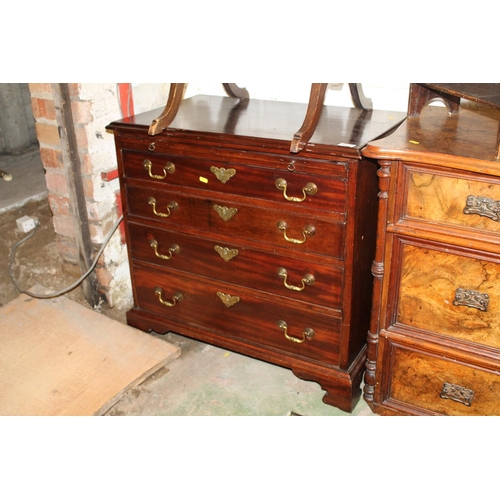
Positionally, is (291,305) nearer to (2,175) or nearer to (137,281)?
(137,281)

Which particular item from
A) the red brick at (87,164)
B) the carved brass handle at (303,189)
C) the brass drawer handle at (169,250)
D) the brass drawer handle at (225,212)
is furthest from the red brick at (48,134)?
the carved brass handle at (303,189)

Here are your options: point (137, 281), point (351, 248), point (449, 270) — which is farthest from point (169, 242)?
point (449, 270)

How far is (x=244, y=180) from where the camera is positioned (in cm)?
195

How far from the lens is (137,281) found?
2.44 metres

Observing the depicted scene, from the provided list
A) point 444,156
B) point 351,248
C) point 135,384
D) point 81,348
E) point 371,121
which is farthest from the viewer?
point 81,348

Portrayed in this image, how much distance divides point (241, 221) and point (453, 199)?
754mm

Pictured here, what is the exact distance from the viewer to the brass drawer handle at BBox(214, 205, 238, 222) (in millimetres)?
2018

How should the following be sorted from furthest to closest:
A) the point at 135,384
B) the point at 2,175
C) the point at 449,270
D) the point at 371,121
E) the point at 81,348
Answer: the point at 2,175
the point at 81,348
the point at 135,384
the point at 371,121
the point at 449,270

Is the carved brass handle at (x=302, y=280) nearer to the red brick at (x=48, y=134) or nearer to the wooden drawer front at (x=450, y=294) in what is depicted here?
the wooden drawer front at (x=450, y=294)

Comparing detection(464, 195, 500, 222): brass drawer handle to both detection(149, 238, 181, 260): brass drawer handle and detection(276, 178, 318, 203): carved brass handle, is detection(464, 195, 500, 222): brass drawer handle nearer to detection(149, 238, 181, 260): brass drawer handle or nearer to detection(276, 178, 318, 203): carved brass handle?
detection(276, 178, 318, 203): carved brass handle

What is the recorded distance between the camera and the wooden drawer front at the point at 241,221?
73.5 inches

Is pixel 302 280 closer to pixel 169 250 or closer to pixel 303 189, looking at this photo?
pixel 303 189

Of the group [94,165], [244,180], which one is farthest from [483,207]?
[94,165]

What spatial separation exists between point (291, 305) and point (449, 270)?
0.59 m
